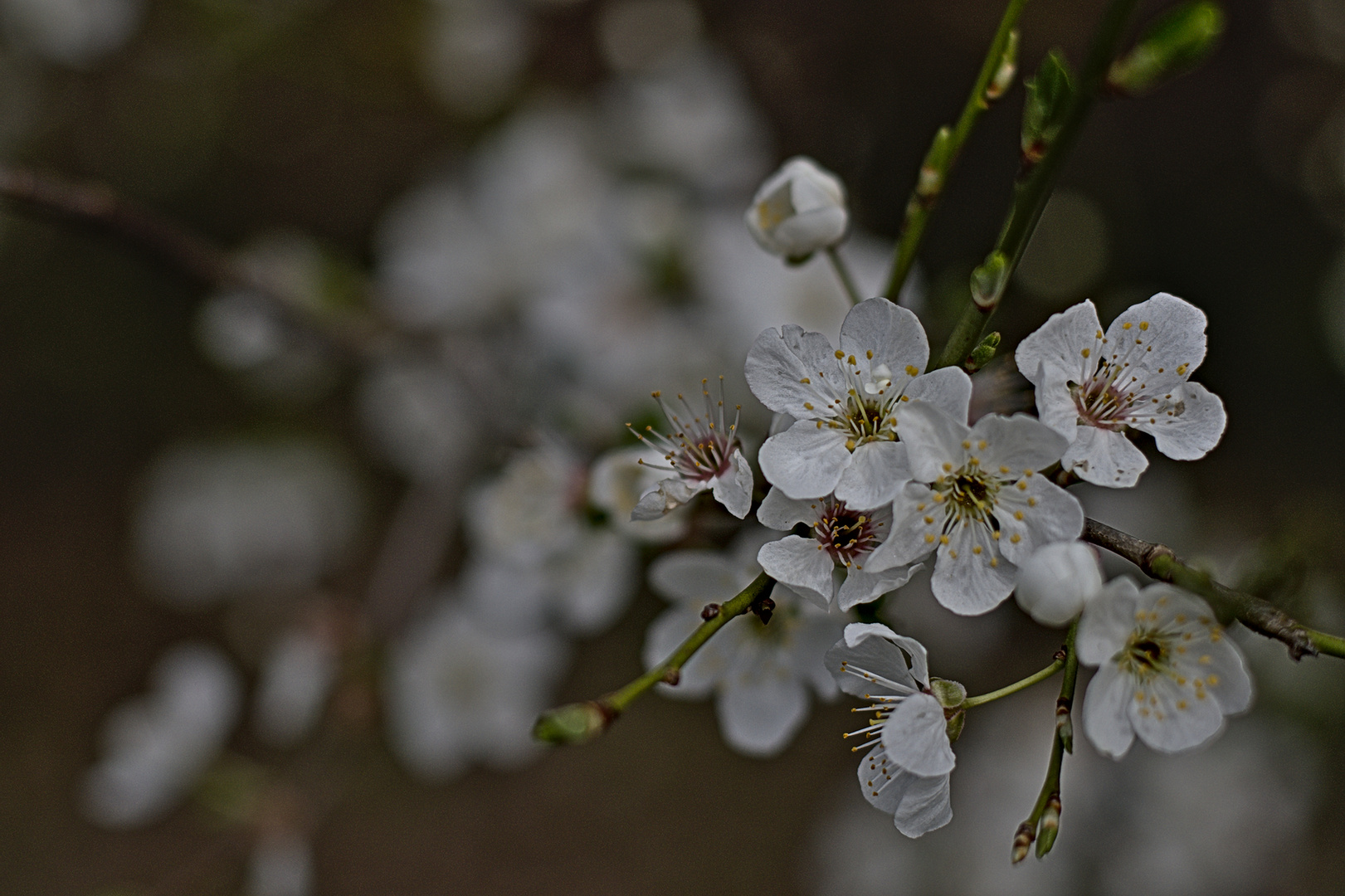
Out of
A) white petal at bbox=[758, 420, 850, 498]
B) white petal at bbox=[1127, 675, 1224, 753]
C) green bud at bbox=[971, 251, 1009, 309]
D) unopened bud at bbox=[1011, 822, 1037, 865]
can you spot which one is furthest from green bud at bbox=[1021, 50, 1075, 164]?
unopened bud at bbox=[1011, 822, 1037, 865]

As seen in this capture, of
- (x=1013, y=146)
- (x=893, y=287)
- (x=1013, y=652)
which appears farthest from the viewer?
(x=1013, y=652)

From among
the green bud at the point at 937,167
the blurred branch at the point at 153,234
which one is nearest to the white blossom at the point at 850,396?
the green bud at the point at 937,167

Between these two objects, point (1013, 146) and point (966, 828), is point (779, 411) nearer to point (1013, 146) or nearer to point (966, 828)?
point (966, 828)

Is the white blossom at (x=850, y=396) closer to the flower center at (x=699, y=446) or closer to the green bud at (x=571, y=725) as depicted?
the flower center at (x=699, y=446)

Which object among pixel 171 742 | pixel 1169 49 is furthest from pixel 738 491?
pixel 171 742

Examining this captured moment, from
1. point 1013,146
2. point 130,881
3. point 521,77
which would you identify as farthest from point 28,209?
point 130,881
